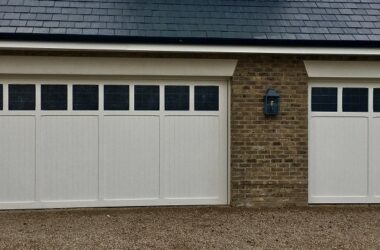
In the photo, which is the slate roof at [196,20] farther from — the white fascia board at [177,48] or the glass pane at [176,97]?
the glass pane at [176,97]

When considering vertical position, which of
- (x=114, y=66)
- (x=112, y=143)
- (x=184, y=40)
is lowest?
(x=112, y=143)

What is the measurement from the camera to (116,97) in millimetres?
9477

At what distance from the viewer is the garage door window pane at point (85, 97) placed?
30.8ft

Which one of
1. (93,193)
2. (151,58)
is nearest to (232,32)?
(151,58)

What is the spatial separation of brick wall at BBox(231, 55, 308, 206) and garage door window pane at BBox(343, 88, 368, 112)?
2.66 ft

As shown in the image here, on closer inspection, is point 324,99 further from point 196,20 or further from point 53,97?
point 53,97

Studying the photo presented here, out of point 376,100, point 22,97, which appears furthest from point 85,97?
point 376,100

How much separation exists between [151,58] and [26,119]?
2349mm

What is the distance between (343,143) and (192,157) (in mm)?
2721

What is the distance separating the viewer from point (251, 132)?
31.2 ft

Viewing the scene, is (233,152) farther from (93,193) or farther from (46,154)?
(46,154)

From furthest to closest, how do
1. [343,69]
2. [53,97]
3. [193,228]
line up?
[343,69], [53,97], [193,228]

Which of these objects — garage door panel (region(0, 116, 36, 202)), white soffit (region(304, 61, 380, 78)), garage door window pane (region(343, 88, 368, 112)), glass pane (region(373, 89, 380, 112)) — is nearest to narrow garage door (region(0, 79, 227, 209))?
garage door panel (region(0, 116, 36, 202))

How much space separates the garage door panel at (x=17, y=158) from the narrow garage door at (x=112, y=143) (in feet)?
0.05
